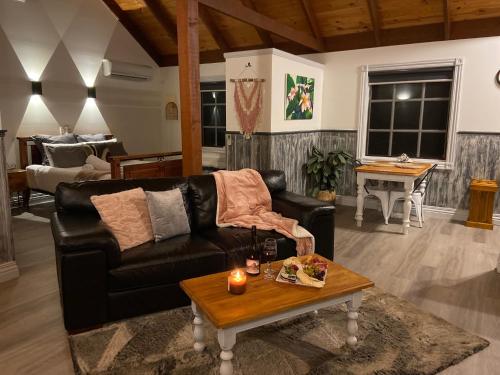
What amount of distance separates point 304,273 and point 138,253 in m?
1.12

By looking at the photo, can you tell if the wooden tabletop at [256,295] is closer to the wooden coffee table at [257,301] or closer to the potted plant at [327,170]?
the wooden coffee table at [257,301]

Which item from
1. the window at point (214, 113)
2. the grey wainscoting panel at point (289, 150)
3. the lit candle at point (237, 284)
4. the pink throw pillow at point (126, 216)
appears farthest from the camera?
the window at point (214, 113)

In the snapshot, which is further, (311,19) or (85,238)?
(311,19)

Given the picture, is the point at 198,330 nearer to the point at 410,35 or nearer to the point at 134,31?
the point at 410,35

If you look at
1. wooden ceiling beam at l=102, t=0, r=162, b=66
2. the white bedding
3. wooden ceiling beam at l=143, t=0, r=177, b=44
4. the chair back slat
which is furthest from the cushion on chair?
wooden ceiling beam at l=102, t=0, r=162, b=66

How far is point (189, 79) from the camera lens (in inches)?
150

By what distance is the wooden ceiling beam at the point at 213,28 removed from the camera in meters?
6.08

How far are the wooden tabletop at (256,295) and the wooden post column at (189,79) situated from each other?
1966mm

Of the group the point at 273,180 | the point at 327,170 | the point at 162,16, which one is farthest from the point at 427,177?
the point at 162,16

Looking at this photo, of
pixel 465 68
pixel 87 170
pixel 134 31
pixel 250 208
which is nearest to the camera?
pixel 250 208

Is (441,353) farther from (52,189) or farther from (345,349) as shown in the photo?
(52,189)

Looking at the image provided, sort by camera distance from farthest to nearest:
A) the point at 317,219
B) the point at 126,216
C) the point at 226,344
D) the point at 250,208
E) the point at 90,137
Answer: the point at 90,137
the point at 250,208
the point at 317,219
the point at 126,216
the point at 226,344

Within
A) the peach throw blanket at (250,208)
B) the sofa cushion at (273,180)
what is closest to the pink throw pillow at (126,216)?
the peach throw blanket at (250,208)

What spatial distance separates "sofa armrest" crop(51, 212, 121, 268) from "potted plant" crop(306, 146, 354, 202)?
12.1 feet
